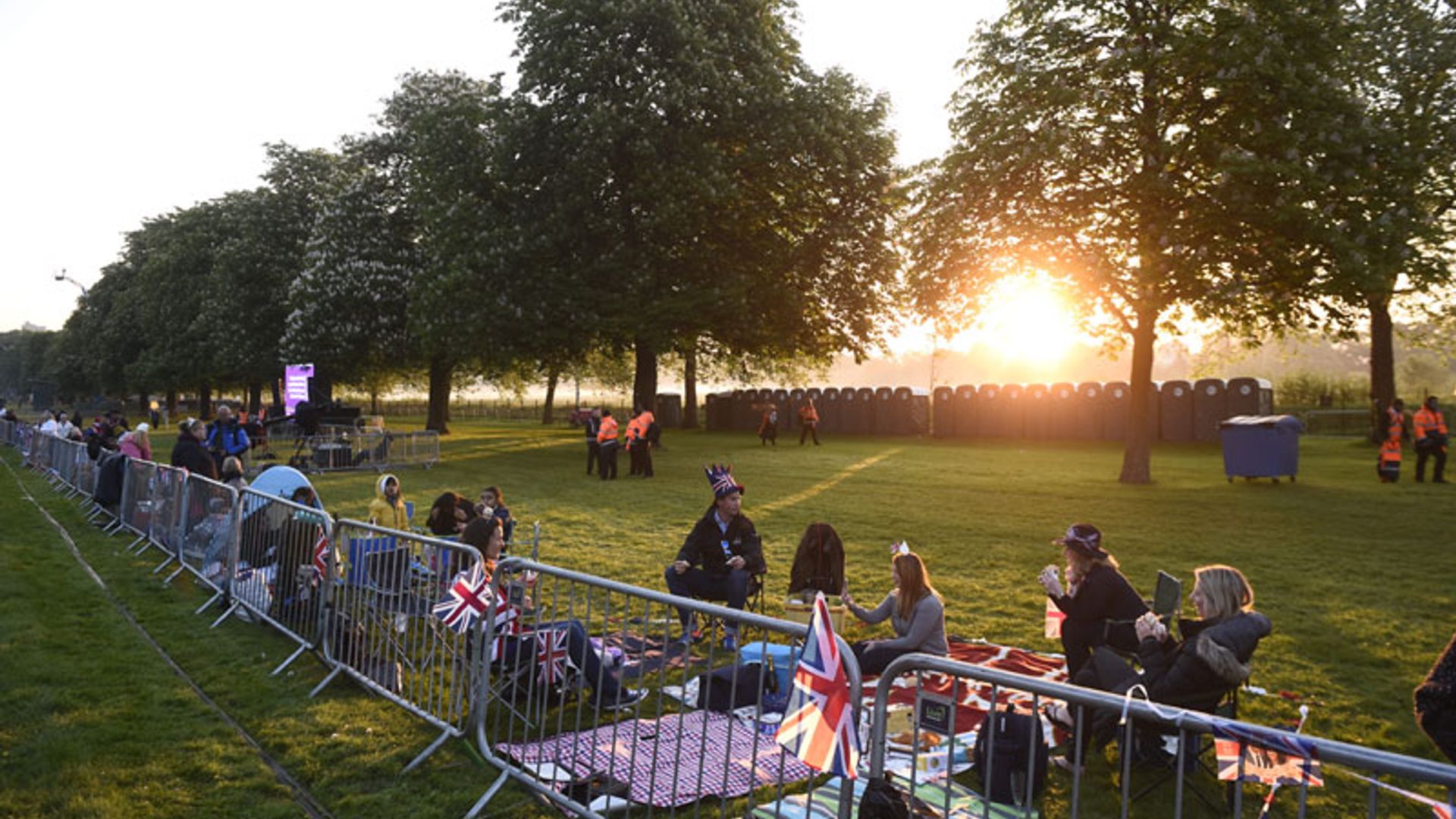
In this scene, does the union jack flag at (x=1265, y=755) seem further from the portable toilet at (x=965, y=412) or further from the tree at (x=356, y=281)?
the portable toilet at (x=965, y=412)

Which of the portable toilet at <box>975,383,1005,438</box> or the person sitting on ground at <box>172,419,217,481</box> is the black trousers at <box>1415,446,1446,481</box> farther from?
the person sitting on ground at <box>172,419,217,481</box>

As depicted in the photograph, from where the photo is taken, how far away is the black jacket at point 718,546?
27.5ft

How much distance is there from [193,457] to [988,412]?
31.5 metres

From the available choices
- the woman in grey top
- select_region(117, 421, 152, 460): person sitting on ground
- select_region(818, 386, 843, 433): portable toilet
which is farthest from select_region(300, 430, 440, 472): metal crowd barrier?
select_region(818, 386, 843, 433): portable toilet

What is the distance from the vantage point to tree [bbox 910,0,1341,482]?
1652 centimetres

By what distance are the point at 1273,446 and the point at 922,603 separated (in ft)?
59.6

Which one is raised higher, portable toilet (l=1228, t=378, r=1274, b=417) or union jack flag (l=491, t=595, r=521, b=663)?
portable toilet (l=1228, t=378, r=1274, b=417)

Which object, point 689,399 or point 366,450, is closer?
point 366,450

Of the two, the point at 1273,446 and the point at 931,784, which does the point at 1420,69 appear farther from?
the point at 931,784

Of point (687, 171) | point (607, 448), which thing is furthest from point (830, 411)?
point (607, 448)

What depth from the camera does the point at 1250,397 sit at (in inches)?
1215

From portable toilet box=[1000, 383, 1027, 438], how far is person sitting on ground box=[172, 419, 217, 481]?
3097 cm

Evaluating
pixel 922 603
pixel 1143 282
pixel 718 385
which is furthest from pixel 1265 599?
pixel 718 385

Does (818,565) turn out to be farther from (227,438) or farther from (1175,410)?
(1175,410)
